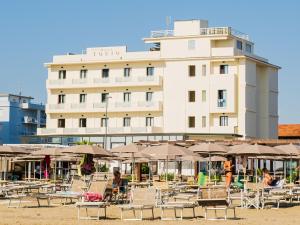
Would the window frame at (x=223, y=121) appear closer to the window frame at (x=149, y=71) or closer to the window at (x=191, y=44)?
the window at (x=191, y=44)

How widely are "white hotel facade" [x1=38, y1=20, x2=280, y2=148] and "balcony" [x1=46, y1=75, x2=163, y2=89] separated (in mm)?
90

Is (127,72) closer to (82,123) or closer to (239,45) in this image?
(82,123)

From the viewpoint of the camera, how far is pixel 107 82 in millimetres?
71312

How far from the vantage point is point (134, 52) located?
71.1 meters

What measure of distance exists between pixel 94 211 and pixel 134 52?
4876cm

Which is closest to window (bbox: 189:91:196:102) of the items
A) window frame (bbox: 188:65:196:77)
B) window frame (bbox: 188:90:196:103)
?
window frame (bbox: 188:90:196:103)

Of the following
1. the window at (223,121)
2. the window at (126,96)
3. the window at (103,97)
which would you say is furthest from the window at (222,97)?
the window at (103,97)

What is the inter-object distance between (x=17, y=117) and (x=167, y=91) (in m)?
40.2

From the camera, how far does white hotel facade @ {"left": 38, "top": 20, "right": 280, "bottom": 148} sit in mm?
68000

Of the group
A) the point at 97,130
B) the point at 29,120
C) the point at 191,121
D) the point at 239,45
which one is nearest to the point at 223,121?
the point at 191,121

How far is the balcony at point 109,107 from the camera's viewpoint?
2741 inches

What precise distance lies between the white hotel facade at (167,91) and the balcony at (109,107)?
90 mm

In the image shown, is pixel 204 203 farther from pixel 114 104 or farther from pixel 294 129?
pixel 294 129

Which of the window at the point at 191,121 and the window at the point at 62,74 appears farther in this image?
the window at the point at 62,74
